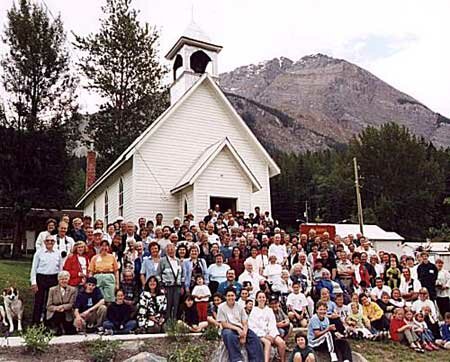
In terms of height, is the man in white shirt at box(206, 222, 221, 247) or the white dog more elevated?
the man in white shirt at box(206, 222, 221, 247)

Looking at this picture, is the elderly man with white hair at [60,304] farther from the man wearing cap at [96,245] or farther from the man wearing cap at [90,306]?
the man wearing cap at [96,245]

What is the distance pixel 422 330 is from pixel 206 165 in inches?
372

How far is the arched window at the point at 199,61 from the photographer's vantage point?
23.3m

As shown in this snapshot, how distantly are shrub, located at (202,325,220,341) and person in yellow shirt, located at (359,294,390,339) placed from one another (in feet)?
12.5

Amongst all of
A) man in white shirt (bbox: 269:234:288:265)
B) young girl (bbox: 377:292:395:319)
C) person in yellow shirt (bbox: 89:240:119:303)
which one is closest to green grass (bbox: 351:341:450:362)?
young girl (bbox: 377:292:395:319)

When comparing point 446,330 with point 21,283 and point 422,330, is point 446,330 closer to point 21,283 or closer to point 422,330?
point 422,330

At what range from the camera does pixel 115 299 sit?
32.7 ft

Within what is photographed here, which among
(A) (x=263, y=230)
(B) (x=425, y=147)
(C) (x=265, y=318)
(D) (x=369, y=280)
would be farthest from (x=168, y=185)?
(B) (x=425, y=147)

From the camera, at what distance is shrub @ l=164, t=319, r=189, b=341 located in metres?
9.38

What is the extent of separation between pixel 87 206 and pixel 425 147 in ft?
136

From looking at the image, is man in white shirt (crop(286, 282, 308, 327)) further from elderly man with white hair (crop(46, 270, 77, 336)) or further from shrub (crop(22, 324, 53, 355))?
shrub (crop(22, 324, 53, 355))

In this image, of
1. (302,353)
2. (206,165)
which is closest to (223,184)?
(206,165)

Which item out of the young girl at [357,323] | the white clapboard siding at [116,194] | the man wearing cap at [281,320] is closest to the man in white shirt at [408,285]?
the young girl at [357,323]

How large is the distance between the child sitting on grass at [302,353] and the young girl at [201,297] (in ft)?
6.79
